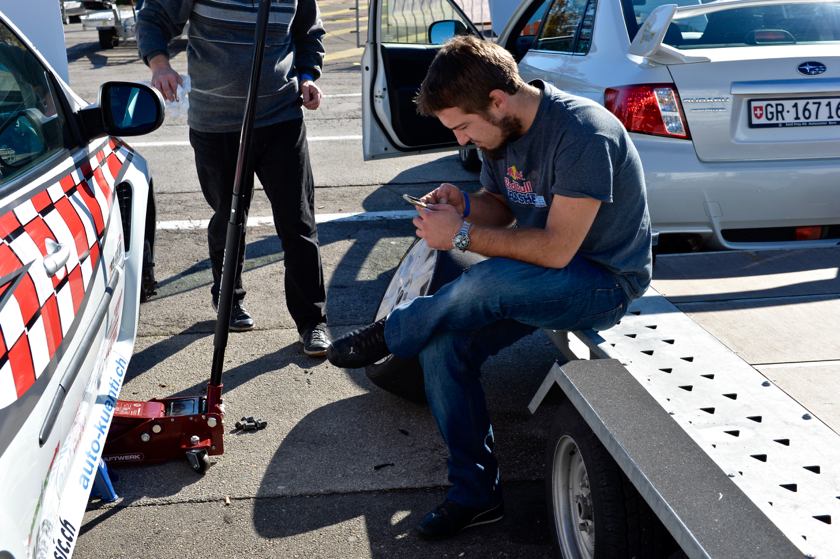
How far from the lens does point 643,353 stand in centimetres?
236

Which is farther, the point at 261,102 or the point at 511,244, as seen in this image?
the point at 261,102

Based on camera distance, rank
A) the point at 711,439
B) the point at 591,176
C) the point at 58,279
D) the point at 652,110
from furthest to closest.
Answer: the point at 652,110 < the point at 591,176 < the point at 58,279 < the point at 711,439

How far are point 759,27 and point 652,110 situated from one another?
797mm

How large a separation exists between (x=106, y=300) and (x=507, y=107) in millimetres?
1482

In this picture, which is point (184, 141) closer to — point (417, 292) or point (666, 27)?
point (417, 292)

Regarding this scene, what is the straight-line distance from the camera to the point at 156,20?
3.39m

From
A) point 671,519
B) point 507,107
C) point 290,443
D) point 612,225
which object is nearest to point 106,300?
point 290,443

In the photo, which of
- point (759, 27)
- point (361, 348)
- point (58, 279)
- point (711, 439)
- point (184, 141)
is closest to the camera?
point (711, 439)

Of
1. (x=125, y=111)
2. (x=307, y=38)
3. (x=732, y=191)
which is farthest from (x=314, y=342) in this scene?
(x=732, y=191)

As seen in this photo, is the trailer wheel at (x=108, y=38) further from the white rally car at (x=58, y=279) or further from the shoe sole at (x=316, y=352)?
the shoe sole at (x=316, y=352)

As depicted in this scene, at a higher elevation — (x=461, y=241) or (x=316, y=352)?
(x=461, y=241)

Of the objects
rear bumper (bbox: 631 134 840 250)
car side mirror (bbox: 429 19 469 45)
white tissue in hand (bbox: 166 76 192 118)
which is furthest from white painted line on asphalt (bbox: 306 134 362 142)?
rear bumper (bbox: 631 134 840 250)

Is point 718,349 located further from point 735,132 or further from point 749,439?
point 735,132

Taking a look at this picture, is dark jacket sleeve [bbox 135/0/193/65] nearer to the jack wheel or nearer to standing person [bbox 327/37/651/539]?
standing person [bbox 327/37/651/539]
